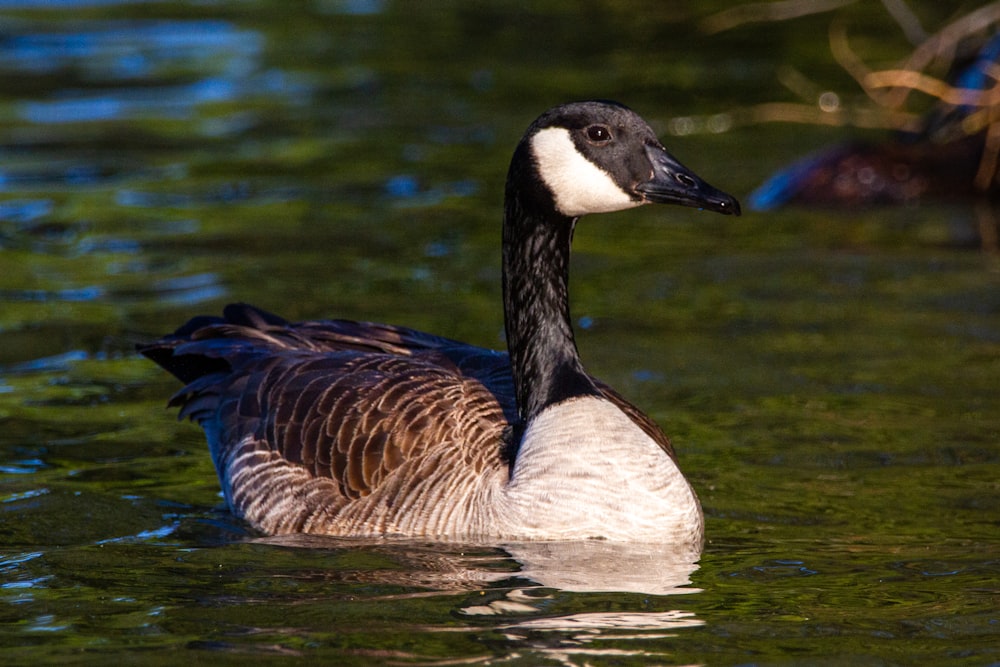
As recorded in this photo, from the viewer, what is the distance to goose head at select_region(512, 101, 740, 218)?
852 cm

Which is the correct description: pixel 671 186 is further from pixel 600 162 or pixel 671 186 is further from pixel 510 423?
pixel 510 423

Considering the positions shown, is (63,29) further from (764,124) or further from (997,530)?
(997,530)

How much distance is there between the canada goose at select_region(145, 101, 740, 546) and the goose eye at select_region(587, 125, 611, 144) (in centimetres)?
1

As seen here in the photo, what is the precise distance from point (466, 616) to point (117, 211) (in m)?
10.6

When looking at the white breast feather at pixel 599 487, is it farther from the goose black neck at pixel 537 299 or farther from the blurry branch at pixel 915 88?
the blurry branch at pixel 915 88

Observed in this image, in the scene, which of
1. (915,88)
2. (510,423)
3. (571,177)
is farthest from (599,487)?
(915,88)

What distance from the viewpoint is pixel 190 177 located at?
18484 mm

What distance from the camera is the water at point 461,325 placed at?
762cm

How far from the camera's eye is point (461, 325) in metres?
13.2

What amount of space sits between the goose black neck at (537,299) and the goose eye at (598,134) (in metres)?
0.37

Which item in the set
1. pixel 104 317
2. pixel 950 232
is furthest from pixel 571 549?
pixel 950 232

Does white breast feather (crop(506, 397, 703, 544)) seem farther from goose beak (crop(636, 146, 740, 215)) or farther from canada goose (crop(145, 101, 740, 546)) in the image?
goose beak (crop(636, 146, 740, 215))

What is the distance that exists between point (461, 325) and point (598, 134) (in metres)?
4.81

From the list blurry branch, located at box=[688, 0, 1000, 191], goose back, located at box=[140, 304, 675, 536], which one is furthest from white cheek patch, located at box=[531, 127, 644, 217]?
blurry branch, located at box=[688, 0, 1000, 191]
